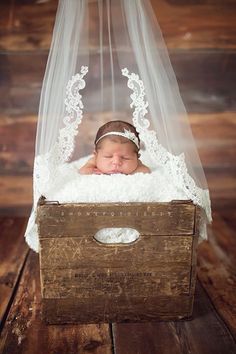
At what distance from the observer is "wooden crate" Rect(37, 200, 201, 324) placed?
Result: 1240 millimetres

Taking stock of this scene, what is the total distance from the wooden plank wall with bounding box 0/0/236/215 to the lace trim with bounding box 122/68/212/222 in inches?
37.4

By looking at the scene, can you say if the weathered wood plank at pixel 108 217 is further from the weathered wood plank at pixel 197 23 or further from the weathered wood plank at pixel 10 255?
the weathered wood plank at pixel 197 23

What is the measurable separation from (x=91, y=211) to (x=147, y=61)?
464mm

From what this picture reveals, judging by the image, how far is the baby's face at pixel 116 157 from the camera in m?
1.41

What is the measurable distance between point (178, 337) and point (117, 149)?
1.83 ft

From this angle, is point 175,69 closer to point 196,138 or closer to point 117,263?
point 196,138

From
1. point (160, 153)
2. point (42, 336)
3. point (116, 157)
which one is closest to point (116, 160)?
point (116, 157)

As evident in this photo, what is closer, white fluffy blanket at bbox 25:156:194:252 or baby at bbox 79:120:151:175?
white fluffy blanket at bbox 25:156:194:252

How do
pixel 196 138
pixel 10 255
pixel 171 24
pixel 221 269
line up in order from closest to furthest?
pixel 221 269 < pixel 10 255 < pixel 171 24 < pixel 196 138

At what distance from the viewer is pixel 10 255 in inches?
71.6

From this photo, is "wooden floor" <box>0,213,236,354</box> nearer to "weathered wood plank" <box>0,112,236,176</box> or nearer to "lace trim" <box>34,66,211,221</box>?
"lace trim" <box>34,66,211,221</box>

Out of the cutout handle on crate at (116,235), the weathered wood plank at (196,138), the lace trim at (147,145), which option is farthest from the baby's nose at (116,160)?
the weathered wood plank at (196,138)

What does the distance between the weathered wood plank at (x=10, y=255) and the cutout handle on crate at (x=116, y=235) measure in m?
0.37

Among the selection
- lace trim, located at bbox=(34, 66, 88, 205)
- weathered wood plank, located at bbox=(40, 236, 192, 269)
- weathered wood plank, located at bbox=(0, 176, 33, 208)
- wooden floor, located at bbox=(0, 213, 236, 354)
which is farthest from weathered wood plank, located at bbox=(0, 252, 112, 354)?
weathered wood plank, located at bbox=(0, 176, 33, 208)
